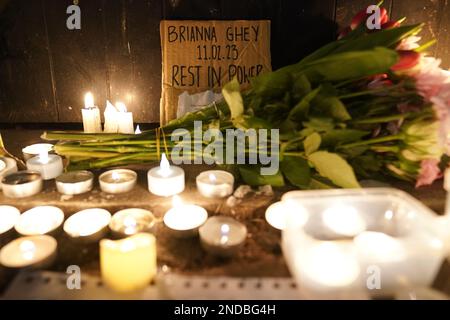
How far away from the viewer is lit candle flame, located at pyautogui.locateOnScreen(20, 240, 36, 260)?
0.71 m

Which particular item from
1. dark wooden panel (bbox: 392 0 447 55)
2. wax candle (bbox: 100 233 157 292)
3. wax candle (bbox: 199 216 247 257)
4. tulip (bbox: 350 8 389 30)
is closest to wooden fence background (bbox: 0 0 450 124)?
dark wooden panel (bbox: 392 0 447 55)

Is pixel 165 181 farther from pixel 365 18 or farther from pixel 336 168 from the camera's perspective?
pixel 365 18

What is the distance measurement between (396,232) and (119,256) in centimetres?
55

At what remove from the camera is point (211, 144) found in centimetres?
99

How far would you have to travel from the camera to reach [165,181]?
0.95 m

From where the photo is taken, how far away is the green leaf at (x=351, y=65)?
2.43 ft

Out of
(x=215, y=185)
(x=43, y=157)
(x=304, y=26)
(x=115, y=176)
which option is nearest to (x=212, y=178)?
(x=215, y=185)

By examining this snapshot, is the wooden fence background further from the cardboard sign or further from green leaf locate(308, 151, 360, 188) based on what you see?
green leaf locate(308, 151, 360, 188)

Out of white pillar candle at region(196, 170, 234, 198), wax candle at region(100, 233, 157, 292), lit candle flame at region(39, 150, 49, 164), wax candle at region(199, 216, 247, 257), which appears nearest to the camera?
wax candle at region(100, 233, 157, 292)

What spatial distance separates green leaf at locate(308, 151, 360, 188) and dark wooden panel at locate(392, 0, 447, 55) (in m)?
0.89

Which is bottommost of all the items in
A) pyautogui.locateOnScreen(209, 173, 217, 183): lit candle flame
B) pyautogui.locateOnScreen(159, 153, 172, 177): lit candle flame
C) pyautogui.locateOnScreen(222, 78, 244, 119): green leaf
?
pyautogui.locateOnScreen(209, 173, 217, 183): lit candle flame

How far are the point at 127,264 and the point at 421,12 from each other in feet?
4.61

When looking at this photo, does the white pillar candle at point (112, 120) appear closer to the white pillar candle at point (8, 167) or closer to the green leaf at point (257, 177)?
the white pillar candle at point (8, 167)

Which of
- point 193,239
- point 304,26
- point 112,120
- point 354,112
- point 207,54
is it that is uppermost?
point 304,26
